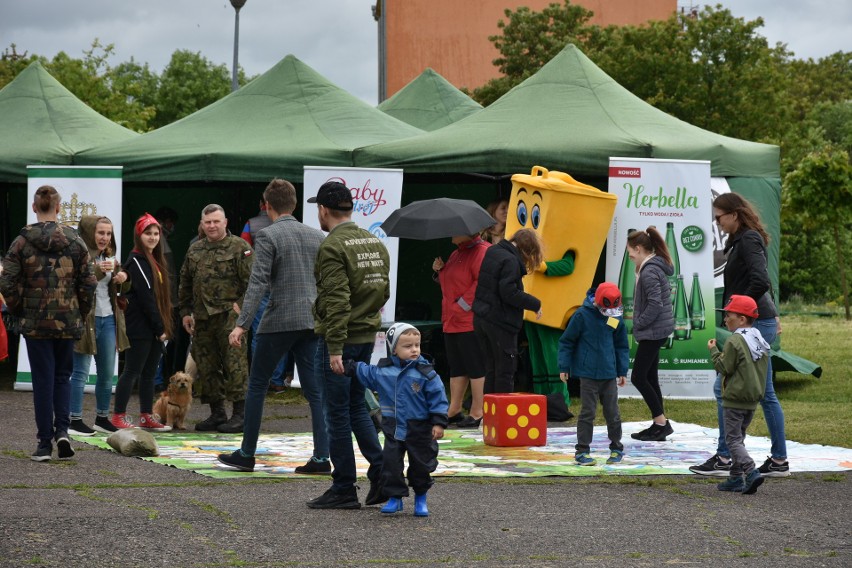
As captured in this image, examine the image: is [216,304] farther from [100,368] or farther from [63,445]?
[63,445]

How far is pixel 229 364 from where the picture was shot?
10.4 meters

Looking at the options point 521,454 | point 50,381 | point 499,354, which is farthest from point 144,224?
point 521,454

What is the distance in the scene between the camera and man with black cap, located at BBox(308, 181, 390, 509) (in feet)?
22.6

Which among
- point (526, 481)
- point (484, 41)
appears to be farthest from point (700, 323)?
point (484, 41)

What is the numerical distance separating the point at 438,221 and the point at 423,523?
16.3 ft

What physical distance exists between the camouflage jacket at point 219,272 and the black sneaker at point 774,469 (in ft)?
13.5

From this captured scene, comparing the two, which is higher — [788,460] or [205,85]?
[205,85]

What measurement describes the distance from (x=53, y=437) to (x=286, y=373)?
17.2ft

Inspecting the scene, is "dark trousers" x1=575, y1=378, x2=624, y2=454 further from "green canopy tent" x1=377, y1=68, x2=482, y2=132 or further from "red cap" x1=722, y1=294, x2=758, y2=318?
"green canopy tent" x1=377, y1=68, x2=482, y2=132

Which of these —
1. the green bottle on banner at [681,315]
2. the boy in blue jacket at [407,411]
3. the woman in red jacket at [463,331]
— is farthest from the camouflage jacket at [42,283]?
the green bottle on banner at [681,315]

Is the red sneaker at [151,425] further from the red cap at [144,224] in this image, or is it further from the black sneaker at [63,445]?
the black sneaker at [63,445]

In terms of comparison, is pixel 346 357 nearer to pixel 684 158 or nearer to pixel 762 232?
pixel 762 232

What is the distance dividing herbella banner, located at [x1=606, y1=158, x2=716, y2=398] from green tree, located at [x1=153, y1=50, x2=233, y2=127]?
182 feet

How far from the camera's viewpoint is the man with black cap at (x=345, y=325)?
6.89m
